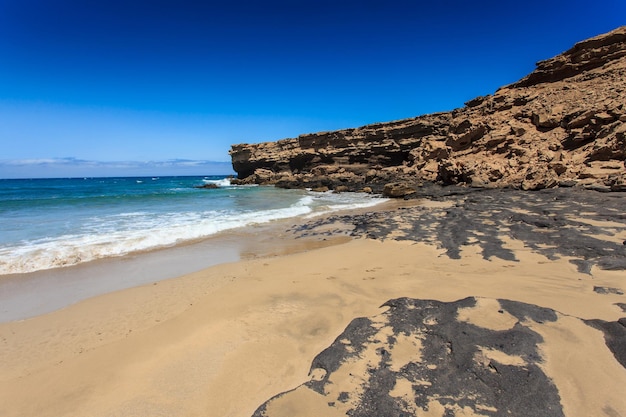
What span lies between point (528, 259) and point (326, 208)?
11444 millimetres

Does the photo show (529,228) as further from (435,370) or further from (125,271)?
(125,271)

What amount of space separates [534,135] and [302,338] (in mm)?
25986

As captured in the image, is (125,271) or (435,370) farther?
(125,271)

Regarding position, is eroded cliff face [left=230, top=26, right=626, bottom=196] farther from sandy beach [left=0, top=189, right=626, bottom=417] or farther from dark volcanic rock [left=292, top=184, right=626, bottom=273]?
sandy beach [left=0, top=189, right=626, bottom=417]

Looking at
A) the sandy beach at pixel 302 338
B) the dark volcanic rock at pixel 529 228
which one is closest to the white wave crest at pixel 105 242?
the sandy beach at pixel 302 338

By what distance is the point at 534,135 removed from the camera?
22.6 metres

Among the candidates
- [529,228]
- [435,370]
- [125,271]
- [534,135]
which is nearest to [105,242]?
[125,271]

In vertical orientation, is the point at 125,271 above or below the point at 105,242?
below

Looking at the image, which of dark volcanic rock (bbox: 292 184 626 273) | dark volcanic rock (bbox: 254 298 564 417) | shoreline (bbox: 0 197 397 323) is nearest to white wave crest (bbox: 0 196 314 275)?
shoreline (bbox: 0 197 397 323)

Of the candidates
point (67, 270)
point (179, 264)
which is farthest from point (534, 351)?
point (67, 270)

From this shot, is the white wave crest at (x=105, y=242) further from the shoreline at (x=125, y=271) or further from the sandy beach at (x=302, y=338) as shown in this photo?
the sandy beach at (x=302, y=338)

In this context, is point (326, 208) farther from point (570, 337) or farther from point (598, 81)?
point (598, 81)

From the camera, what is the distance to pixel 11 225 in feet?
39.8

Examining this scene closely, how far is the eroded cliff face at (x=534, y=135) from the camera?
16672 mm
